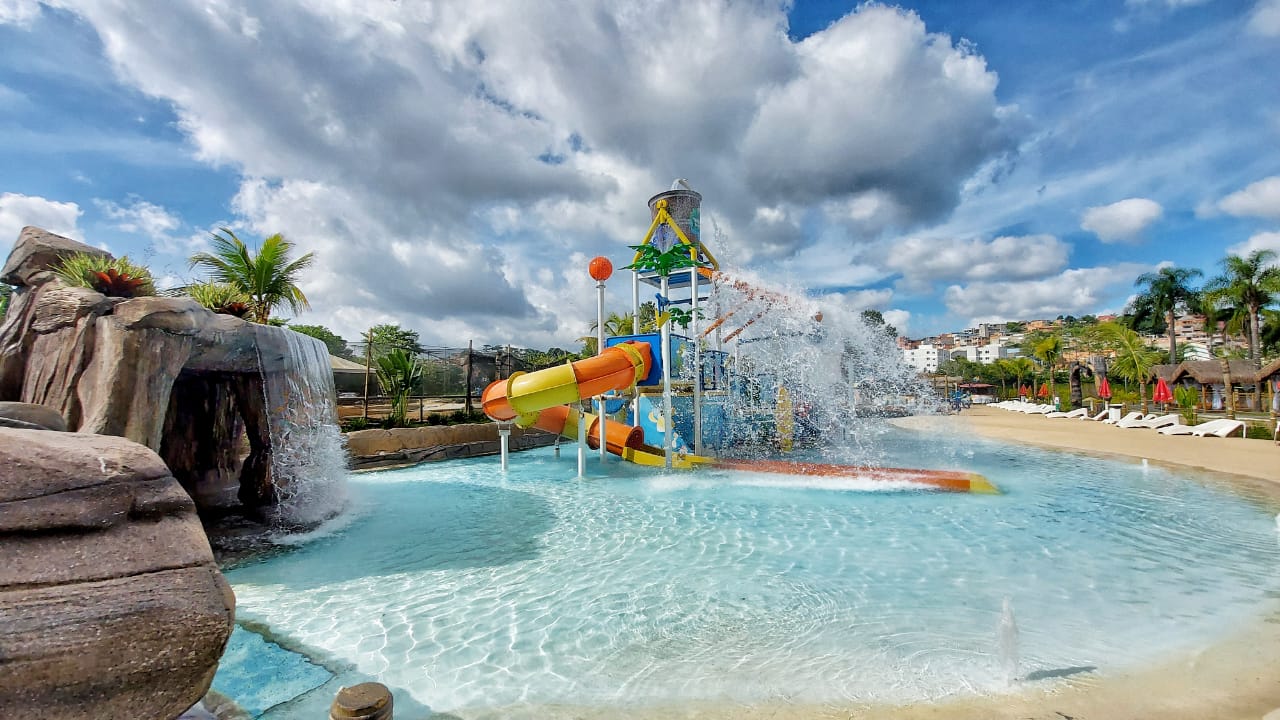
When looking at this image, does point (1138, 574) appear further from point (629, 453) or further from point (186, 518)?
point (629, 453)

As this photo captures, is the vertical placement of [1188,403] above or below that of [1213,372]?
below

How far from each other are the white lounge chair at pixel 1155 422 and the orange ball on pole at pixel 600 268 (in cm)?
2036

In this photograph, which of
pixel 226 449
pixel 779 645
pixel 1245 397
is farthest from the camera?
pixel 1245 397

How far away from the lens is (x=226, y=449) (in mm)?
8578

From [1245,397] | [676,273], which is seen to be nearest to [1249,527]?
[676,273]

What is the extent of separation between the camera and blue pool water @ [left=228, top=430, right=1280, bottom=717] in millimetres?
3334

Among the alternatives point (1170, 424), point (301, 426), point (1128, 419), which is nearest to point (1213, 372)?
point (1128, 419)

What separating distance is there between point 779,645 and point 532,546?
329cm

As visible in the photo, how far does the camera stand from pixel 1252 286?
3231cm

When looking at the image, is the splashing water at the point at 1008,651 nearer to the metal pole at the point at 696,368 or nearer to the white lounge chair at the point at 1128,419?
the metal pole at the point at 696,368

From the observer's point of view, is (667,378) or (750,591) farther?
(667,378)

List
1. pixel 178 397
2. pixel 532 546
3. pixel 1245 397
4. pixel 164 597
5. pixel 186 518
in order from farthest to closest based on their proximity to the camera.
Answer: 1. pixel 1245 397
2. pixel 178 397
3. pixel 532 546
4. pixel 186 518
5. pixel 164 597

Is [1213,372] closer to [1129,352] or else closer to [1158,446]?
[1129,352]

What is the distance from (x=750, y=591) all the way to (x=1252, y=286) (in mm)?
45988
